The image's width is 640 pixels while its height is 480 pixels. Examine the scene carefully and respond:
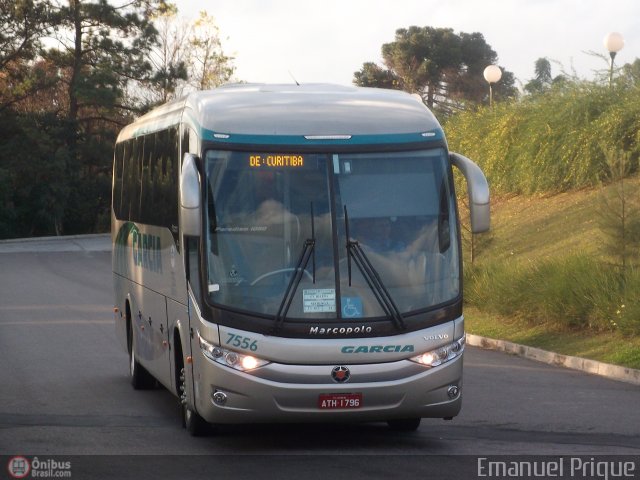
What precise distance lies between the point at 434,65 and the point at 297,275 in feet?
199

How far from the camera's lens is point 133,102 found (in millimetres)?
57344

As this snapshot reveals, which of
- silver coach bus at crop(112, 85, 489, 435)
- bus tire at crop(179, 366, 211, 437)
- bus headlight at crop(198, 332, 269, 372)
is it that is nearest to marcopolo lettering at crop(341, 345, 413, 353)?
silver coach bus at crop(112, 85, 489, 435)

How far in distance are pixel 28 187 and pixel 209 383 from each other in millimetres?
47852

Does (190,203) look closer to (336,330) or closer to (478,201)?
(336,330)

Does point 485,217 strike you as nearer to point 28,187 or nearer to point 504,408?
point 504,408

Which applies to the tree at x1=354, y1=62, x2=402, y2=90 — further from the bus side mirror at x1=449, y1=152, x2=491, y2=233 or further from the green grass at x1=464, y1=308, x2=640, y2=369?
the bus side mirror at x1=449, y1=152, x2=491, y2=233

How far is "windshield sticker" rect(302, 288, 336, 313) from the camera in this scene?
984cm

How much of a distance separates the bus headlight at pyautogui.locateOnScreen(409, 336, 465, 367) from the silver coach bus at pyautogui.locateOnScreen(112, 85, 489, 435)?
0.04 feet

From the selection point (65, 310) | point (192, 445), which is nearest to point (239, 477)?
point (192, 445)

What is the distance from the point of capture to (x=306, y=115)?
34.3 ft

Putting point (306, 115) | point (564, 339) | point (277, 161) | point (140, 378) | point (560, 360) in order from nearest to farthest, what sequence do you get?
point (277, 161), point (306, 115), point (140, 378), point (560, 360), point (564, 339)

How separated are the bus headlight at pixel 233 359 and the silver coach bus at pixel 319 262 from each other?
1 centimetres

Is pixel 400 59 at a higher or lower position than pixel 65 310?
higher

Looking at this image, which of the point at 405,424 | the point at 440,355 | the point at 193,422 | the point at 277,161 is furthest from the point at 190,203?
the point at 405,424
